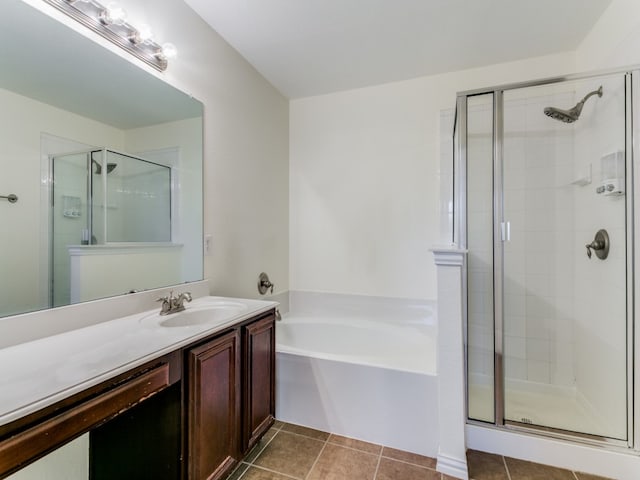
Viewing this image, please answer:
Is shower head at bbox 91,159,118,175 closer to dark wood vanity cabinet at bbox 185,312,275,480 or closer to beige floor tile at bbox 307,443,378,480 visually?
dark wood vanity cabinet at bbox 185,312,275,480

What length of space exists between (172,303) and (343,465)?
1213 mm

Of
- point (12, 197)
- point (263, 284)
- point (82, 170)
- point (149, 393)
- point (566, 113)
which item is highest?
point (566, 113)

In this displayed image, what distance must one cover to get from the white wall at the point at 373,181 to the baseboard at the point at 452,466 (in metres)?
1.20

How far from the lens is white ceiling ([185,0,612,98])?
5.61 feet

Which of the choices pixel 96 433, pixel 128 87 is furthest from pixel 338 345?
pixel 128 87

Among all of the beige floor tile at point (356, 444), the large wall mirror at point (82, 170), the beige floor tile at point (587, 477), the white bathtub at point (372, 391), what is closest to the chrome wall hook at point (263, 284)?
the white bathtub at point (372, 391)

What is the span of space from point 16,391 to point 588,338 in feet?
9.09

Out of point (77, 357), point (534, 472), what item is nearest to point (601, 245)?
point (534, 472)

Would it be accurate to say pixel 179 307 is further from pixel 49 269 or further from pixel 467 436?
pixel 467 436

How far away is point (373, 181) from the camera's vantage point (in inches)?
104

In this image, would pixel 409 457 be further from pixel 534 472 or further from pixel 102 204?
Answer: pixel 102 204

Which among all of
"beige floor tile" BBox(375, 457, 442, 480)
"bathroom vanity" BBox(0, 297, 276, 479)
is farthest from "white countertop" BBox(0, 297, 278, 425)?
"beige floor tile" BBox(375, 457, 442, 480)

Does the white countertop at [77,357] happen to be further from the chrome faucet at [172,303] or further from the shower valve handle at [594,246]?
the shower valve handle at [594,246]

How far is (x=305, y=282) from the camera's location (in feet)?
9.46
